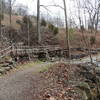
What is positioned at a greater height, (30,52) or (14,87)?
(30,52)

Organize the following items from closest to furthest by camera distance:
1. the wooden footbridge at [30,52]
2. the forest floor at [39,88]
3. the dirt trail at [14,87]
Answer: the dirt trail at [14,87] → the forest floor at [39,88] → the wooden footbridge at [30,52]

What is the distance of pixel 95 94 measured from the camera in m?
8.46

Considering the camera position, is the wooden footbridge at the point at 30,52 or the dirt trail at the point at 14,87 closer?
the dirt trail at the point at 14,87

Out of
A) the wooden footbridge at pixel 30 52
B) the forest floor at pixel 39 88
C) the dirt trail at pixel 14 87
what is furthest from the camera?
the wooden footbridge at pixel 30 52

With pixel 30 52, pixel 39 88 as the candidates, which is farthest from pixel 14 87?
pixel 30 52

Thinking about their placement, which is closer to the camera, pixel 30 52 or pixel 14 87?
pixel 14 87

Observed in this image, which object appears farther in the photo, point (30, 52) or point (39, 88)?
point (30, 52)

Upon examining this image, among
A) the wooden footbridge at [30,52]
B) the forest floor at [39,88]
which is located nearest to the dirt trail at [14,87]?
the forest floor at [39,88]

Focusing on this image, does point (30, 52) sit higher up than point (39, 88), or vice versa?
point (30, 52)

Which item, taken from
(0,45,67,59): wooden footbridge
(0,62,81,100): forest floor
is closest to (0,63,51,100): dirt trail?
(0,62,81,100): forest floor

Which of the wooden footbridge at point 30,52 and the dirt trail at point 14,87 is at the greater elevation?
the wooden footbridge at point 30,52

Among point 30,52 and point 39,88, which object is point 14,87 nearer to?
point 39,88

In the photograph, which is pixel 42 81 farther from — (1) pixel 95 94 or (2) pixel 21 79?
(1) pixel 95 94

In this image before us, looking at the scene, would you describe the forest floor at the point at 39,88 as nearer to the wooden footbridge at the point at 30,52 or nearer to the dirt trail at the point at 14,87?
the dirt trail at the point at 14,87
